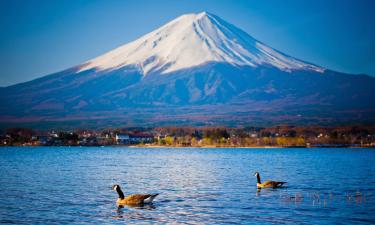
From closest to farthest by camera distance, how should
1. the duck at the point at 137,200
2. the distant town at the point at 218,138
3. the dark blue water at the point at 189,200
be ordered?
the dark blue water at the point at 189,200 → the duck at the point at 137,200 → the distant town at the point at 218,138

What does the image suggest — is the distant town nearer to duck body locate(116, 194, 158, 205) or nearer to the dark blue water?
the dark blue water

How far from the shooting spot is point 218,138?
125 meters

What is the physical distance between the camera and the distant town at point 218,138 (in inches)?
4813

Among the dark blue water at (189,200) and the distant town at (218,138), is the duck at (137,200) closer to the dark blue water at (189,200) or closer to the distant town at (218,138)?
the dark blue water at (189,200)

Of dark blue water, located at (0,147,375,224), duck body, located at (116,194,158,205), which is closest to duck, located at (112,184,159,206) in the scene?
duck body, located at (116,194,158,205)

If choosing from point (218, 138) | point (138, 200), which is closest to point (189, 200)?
point (138, 200)

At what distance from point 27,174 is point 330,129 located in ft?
352

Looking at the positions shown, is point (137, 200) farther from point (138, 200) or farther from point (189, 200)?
point (189, 200)

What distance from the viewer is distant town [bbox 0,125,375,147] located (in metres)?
122

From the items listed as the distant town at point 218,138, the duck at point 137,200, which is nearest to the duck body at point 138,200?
the duck at point 137,200

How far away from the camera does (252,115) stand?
641ft

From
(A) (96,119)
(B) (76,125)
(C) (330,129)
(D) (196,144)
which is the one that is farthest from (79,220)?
(A) (96,119)

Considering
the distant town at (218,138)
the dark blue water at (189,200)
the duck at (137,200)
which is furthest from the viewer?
the distant town at (218,138)

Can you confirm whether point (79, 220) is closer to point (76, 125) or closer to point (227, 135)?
point (227, 135)
